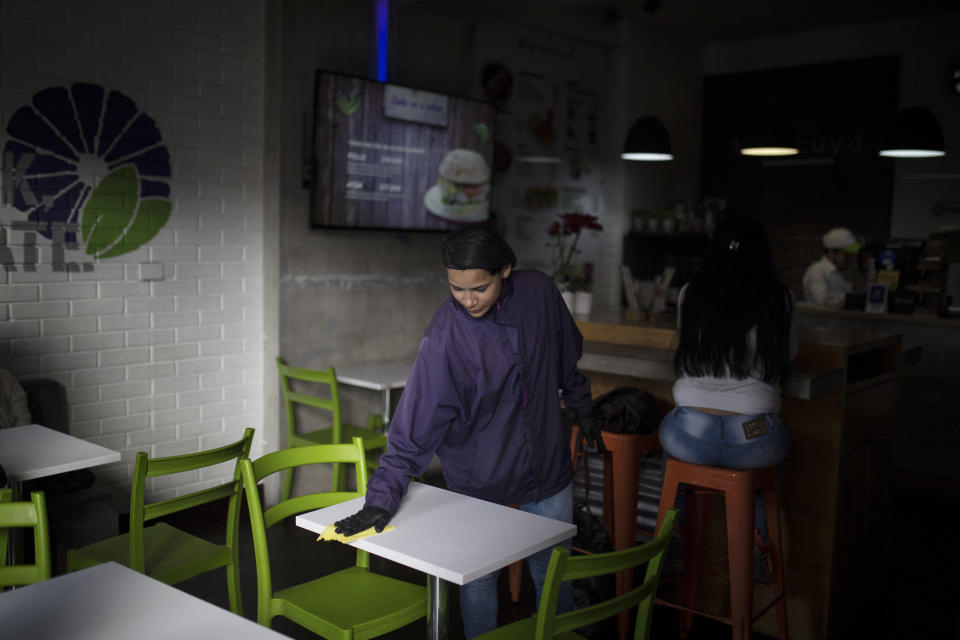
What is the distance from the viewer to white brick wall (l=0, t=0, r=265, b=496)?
12.5 feet

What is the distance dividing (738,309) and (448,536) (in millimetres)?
1371

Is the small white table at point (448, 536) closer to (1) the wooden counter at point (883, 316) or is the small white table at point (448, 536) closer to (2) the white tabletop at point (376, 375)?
(2) the white tabletop at point (376, 375)

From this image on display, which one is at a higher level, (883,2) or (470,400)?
(883,2)

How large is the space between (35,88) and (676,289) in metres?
3.14

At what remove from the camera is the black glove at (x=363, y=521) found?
2039 mm

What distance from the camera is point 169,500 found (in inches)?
105

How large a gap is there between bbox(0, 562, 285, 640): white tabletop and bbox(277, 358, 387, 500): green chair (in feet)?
8.51

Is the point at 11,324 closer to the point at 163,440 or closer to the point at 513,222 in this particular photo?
the point at 163,440

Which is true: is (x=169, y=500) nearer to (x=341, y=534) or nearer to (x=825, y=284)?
(x=341, y=534)

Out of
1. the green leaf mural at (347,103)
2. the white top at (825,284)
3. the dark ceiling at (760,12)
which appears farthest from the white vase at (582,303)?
the dark ceiling at (760,12)

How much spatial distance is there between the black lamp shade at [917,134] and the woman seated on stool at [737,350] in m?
3.43

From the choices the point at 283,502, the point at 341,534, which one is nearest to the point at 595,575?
the point at 341,534

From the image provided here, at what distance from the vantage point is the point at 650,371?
3383 mm

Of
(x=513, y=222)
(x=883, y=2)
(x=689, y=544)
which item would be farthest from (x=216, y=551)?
(x=883, y=2)
